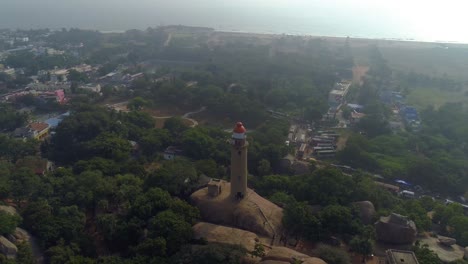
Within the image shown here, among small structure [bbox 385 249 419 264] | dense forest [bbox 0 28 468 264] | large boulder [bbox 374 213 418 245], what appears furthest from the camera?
large boulder [bbox 374 213 418 245]

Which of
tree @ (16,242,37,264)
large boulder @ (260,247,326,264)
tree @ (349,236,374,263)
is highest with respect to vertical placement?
large boulder @ (260,247,326,264)

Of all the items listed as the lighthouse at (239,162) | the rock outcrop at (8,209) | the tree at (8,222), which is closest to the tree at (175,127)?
the lighthouse at (239,162)

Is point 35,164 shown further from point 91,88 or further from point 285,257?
point 91,88

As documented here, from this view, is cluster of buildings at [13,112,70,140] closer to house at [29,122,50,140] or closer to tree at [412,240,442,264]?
house at [29,122,50,140]

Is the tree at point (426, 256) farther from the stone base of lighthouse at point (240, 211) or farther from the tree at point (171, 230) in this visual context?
the tree at point (171, 230)

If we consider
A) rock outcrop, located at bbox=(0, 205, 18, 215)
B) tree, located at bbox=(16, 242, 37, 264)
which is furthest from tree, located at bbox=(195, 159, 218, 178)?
tree, located at bbox=(16, 242, 37, 264)

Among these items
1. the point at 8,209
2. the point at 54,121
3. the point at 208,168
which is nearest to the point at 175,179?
the point at 208,168
